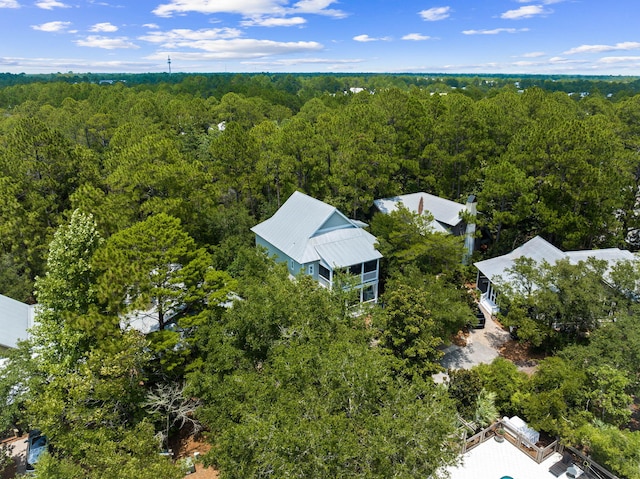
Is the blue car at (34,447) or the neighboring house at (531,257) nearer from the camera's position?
the blue car at (34,447)

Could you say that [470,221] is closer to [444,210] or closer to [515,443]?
[444,210]

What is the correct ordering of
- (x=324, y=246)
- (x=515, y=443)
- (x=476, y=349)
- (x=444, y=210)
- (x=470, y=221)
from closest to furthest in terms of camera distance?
(x=515, y=443), (x=476, y=349), (x=324, y=246), (x=470, y=221), (x=444, y=210)

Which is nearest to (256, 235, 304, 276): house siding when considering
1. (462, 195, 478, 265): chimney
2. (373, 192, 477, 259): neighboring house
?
(373, 192, 477, 259): neighboring house

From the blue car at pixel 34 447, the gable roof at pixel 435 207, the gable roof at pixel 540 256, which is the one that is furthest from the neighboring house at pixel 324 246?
the blue car at pixel 34 447

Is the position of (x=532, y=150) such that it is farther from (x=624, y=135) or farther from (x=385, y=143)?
(x=624, y=135)

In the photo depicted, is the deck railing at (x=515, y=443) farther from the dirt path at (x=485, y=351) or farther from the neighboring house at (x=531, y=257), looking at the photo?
the neighboring house at (x=531, y=257)

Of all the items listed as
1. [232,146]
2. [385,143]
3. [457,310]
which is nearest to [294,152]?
[232,146]

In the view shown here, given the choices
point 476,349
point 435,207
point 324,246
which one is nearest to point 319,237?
point 324,246

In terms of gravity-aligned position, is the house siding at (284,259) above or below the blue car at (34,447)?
above
